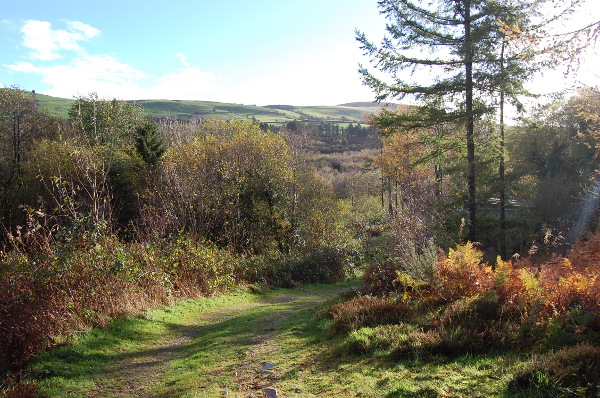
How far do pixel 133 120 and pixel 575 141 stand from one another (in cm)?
3602

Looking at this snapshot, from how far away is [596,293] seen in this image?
493 cm

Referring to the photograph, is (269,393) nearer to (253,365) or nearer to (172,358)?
(253,365)

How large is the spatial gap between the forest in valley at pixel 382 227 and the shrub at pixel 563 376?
0.02m

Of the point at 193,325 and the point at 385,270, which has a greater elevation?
the point at 385,270

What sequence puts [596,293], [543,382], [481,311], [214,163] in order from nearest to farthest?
[543,382], [596,293], [481,311], [214,163]

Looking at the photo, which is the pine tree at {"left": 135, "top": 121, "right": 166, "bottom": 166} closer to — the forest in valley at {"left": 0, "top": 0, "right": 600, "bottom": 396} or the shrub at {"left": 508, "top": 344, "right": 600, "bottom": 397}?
the forest in valley at {"left": 0, "top": 0, "right": 600, "bottom": 396}

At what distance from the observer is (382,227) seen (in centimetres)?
1862

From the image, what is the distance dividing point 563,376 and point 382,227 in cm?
1515

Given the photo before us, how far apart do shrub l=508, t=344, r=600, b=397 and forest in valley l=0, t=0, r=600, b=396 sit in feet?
0.06

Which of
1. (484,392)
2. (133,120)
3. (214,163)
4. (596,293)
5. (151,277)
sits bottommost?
(151,277)

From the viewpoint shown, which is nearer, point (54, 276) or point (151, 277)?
point (54, 276)

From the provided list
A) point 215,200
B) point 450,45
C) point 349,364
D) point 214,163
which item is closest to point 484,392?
point 349,364

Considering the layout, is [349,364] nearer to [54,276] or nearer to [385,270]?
[385,270]

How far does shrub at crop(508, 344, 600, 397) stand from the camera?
3.45 m
